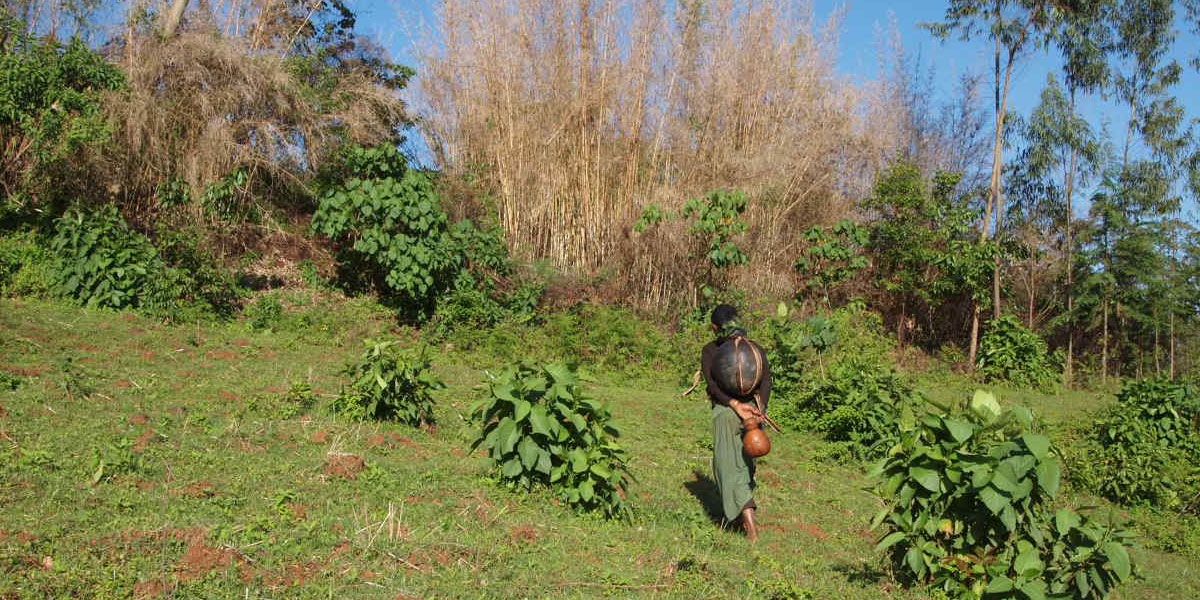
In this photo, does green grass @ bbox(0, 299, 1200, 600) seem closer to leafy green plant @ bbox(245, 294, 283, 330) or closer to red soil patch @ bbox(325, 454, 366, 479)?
red soil patch @ bbox(325, 454, 366, 479)

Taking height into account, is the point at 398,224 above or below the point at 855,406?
above

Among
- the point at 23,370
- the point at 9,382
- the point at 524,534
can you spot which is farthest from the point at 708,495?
the point at 23,370

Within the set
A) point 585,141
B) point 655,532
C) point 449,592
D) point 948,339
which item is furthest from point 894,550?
point 948,339

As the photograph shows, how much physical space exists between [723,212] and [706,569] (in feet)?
30.6

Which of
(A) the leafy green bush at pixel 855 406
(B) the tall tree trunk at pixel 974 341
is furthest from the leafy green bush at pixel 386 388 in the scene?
(B) the tall tree trunk at pixel 974 341

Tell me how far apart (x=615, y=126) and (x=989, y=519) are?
11.1 meters

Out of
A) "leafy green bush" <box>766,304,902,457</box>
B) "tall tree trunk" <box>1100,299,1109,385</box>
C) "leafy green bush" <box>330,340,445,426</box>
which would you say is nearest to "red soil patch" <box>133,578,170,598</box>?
"leafy green bush" <box>330,340,445,426</box>

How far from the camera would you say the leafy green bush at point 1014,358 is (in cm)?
1432

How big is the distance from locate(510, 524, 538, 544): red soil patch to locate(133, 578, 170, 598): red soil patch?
1.52m

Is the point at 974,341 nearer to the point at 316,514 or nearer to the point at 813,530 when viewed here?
the point at 813,530

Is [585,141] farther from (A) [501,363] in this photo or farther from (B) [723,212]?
(A) [501,363]

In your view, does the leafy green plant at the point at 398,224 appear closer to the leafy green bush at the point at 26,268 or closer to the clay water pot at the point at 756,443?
the leafy green bush at the point at 26,268

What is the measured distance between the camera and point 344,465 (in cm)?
486

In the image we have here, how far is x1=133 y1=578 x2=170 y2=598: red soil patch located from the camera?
10.3 feet
